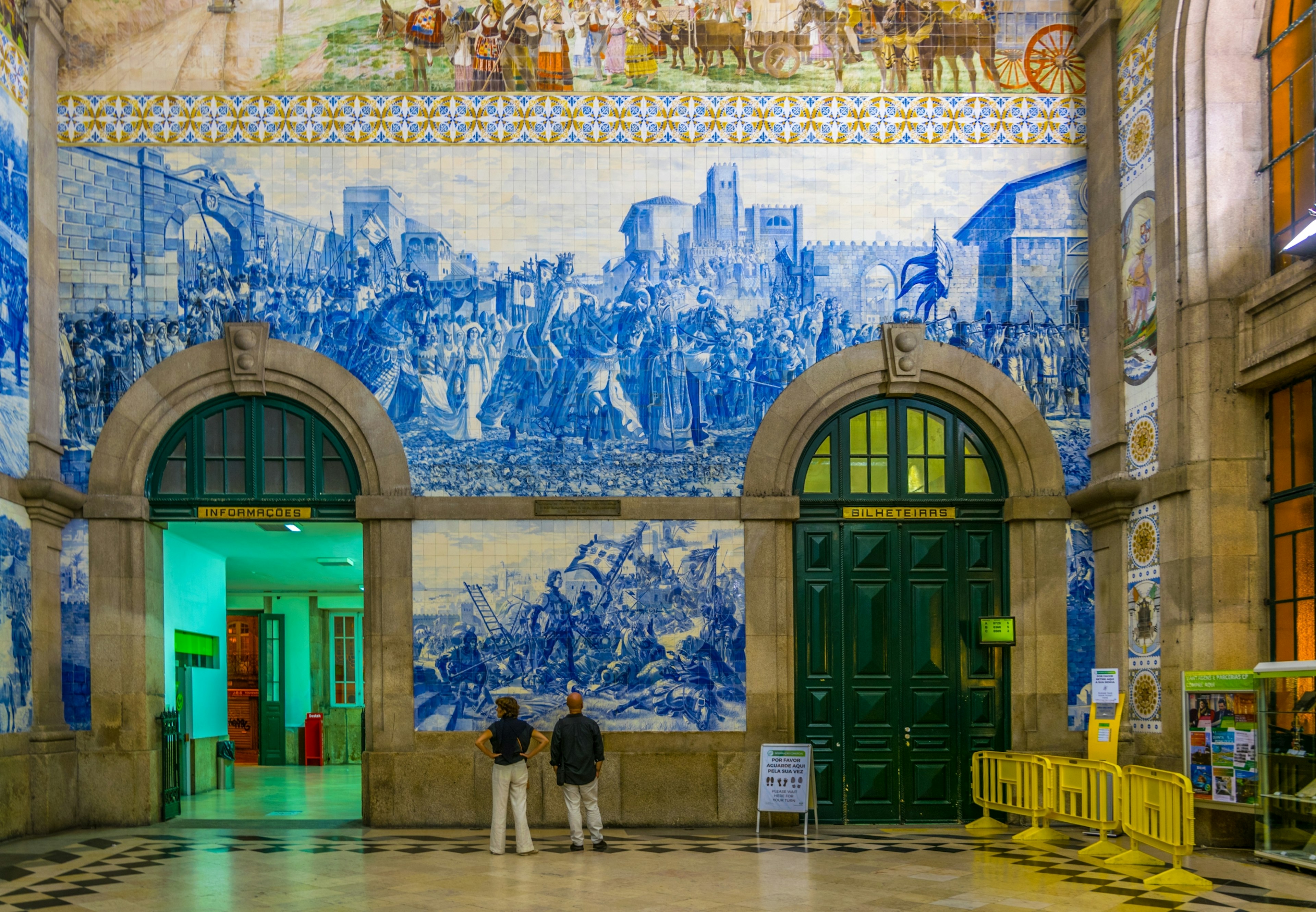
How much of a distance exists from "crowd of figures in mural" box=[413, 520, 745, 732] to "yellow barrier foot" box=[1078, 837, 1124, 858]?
4173 millimetres

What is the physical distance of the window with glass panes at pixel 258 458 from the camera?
15.7 metres

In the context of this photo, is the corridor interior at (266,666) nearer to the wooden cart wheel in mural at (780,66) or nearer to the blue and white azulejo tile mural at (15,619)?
the blue and white azulejo tile mural at (15,619)

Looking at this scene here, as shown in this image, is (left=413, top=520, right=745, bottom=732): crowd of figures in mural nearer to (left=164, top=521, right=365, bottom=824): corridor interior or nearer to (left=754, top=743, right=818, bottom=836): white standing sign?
(left=754, top=743, right=818, bottom=836): white standing sign

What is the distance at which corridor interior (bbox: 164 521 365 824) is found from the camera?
1784 centimetres

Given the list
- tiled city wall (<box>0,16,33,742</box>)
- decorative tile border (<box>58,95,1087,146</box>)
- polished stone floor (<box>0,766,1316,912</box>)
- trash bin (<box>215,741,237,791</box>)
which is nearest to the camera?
polished stone floor (<box>0,766,1316,912</box>)

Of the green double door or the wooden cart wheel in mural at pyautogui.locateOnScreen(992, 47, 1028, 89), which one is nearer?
the green double door

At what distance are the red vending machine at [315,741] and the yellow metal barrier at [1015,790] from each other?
55.7ft

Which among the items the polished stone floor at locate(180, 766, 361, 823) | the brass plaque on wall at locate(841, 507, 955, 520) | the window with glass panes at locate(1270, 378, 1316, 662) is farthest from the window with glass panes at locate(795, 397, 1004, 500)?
the polished stone floor at locate(180, 766, 361, 823)

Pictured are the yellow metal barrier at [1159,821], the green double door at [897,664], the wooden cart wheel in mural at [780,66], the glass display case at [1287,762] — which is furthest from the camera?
the wooden cart wheel in mural at [780,66]

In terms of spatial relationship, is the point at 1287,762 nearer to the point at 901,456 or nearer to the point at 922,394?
the point at 901,456

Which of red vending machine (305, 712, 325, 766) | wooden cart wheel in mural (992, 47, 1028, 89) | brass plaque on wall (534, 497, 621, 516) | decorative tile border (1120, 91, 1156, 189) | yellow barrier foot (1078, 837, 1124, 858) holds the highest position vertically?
wooden cart wheel in mural (992, 47, 1028, 89)

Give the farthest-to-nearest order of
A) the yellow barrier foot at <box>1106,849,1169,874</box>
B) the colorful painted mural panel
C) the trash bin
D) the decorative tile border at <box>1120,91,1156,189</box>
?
the trash bin, the decorative tile border at <box>1120,91,1156,189</box>, the colorful painted mural panel, the yellow barrier foot at <box>1106,849,1169,874</box>

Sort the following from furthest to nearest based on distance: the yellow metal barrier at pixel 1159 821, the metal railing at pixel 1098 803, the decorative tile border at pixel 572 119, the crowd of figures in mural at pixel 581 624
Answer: the decorative tile border at pixel 572 119 < the crowd of figures in mural at pixel 581 624 < the metal railing at pixel 1098 803 < the yellow metal barrier at pixel 1159 821

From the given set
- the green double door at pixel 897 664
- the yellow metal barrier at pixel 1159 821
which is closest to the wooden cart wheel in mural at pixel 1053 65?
the green double door at pixel 897 664
